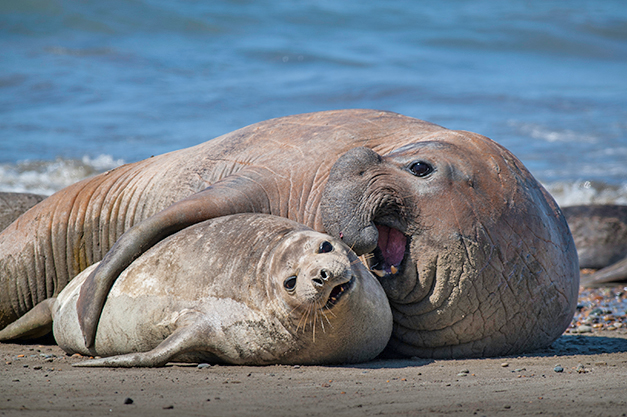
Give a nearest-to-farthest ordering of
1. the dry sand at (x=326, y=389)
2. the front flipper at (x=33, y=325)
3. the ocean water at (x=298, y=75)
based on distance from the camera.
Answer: the dry sand at (x=326, y=389)
the front flipper at (x=33, y=325)
the ocean water at (x=298, y=75)

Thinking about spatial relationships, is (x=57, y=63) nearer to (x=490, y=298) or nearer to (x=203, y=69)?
(x=203, y=69)

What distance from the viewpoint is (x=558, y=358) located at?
462 cm

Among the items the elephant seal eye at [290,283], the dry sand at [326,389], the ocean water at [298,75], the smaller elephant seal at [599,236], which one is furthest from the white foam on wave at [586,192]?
the elephant seal eye at [290,283]

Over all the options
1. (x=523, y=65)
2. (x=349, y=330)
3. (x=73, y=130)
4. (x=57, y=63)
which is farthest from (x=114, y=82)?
(x=349, y=330)

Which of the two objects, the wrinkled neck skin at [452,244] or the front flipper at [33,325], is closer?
the wrinkled neck skin at [452,244]

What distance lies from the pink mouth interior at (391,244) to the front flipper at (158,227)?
36.1 inches

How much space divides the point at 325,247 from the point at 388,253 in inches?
31.7

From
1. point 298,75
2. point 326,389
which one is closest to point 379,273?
point 326,389

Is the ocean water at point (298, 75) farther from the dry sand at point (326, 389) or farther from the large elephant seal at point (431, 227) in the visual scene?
the dry sand at point (326, 389)

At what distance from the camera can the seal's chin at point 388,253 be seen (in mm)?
4555

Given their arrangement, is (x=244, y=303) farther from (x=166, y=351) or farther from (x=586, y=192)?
(x=586, y=192)

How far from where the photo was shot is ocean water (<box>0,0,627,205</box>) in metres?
16.1

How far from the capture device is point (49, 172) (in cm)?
1362

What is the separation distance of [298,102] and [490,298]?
1567 cm
